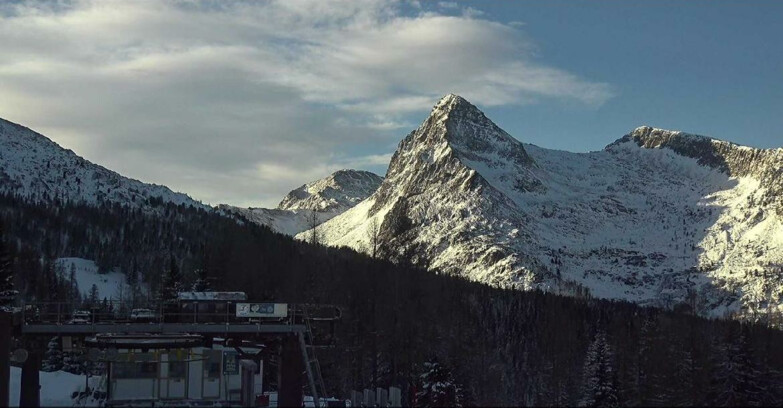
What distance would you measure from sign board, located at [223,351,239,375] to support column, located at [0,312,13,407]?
12.4 meters

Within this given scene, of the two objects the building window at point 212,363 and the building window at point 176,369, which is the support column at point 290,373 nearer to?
the building window at point 212,363

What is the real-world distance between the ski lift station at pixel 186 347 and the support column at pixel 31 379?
0.05m

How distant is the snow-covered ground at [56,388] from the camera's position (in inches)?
2293

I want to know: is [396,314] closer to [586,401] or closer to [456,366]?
[456,366]

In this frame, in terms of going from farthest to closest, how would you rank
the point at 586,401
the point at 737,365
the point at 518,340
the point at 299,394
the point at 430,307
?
the point at 518,340, the point at 430,307, the point at 586,401, the point at 737,365, the point at 299,394

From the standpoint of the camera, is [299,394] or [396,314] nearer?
[299,394]

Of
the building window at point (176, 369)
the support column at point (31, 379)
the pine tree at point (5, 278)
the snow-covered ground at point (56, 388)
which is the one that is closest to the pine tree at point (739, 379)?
the building window at point (176, 369)

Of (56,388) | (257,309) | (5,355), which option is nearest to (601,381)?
(257,309)

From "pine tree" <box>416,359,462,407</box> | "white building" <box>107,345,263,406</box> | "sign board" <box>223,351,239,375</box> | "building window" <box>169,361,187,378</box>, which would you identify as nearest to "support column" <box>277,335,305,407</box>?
"white building" <box>107,345,263,406</box>

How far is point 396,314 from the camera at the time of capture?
152875 mm

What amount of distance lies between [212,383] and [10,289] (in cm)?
2039

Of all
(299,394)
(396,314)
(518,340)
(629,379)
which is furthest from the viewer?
(518,340)

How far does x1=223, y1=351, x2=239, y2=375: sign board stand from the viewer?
58.5m

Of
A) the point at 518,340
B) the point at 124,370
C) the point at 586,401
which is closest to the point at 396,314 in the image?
the point at 518,340
